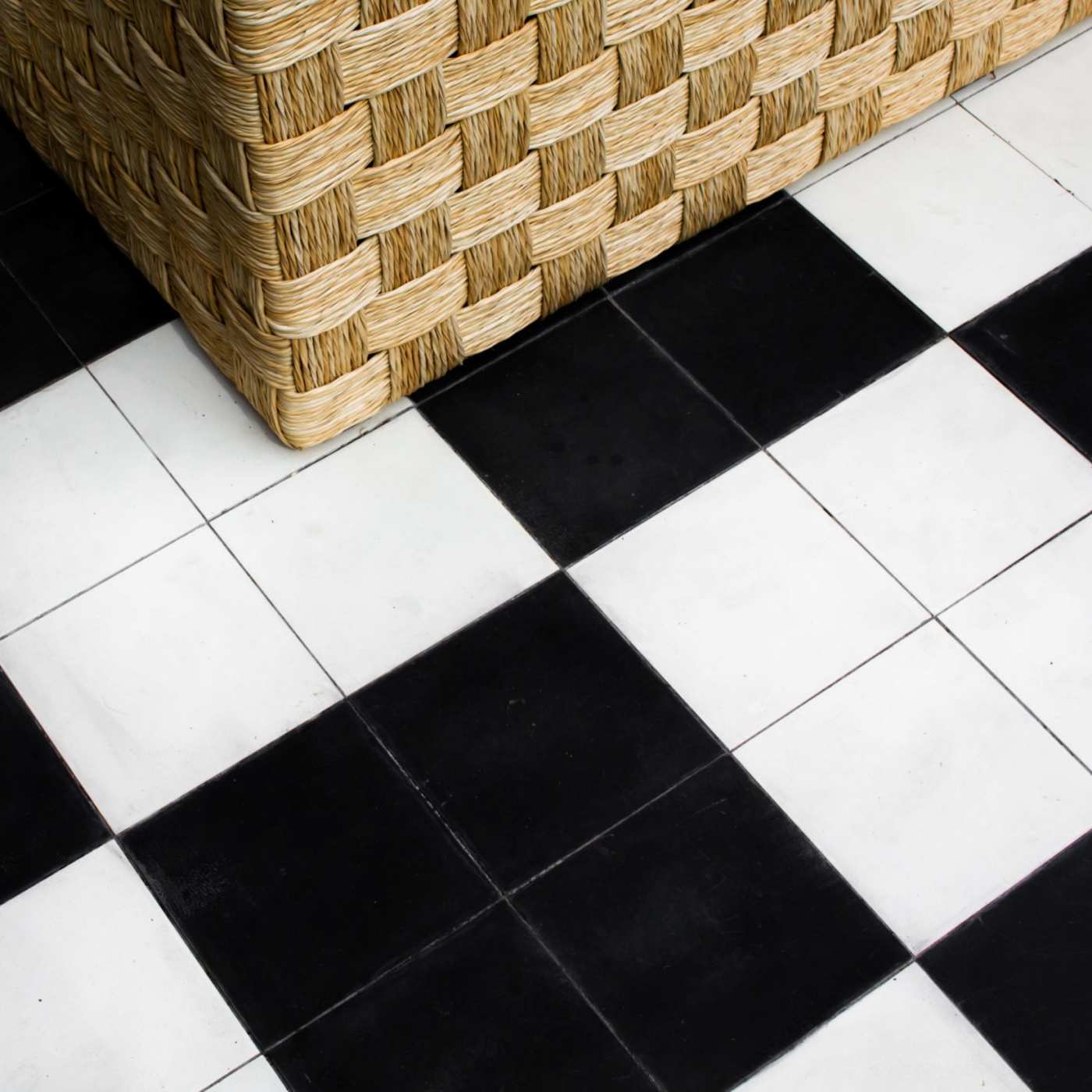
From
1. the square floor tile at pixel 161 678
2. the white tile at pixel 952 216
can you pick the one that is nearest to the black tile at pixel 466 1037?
the square floor tile at pixel 161 678

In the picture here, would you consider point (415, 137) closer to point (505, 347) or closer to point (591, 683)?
point (505, 347)

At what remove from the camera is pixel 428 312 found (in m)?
1.82

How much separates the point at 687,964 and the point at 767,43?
43.3 inches

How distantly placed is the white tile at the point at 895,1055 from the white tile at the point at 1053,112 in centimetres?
120

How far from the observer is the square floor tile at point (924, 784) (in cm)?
164

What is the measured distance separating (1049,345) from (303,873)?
1194 millimetres

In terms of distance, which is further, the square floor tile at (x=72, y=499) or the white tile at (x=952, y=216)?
the white tile at (x=952, y=216)

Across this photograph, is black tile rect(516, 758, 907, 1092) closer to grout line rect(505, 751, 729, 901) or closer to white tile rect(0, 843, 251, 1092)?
grout line rect(505, 751, 729, 901)

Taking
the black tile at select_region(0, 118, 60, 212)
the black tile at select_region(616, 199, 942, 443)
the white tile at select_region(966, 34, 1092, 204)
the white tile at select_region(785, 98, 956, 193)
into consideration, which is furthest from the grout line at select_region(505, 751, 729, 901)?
the black tile at select_region(0, 118, 60, 212)

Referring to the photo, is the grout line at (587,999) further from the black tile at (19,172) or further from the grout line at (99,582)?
the black tile at (19,172)

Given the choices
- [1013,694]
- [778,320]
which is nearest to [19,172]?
[778,320]

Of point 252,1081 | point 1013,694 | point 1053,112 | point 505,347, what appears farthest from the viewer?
point 1053,112

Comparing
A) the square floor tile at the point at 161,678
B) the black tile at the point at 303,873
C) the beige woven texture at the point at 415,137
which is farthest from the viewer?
the square floor tile at the point at 161,678

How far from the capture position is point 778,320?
6.65 ft
